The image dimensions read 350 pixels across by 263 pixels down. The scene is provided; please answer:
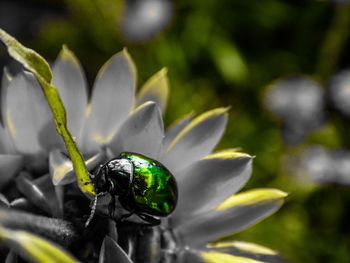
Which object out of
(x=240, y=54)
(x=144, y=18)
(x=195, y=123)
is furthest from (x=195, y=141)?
(x=144, y=18)

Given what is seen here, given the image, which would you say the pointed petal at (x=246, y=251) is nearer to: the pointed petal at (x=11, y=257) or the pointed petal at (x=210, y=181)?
the pointed petal at (x=210, y=181)

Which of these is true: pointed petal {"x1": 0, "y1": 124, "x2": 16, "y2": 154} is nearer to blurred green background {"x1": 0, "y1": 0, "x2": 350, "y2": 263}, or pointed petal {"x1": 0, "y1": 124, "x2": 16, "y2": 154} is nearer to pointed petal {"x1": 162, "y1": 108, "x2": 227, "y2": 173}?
pointed petal {"x1": 162, "y1": 108, "x2": 227, "y2": 173}

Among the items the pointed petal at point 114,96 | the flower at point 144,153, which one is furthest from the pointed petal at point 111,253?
the pointed petal at point 114,96

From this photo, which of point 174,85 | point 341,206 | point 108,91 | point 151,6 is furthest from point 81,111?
point 151,6

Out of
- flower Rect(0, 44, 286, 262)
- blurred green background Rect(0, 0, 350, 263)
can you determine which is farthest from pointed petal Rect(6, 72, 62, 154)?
blurred green background Rect(0, 0, 350, 263)

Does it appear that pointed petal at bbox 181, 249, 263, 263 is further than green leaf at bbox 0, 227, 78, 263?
Yes

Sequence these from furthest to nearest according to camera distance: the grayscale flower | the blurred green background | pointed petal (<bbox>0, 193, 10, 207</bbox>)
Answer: the grayscale flower → the blurred green background → pointed petal (<bbox>0, 193, 10, 207</bbox>)

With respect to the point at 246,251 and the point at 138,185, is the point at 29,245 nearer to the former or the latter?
the point at 138,185

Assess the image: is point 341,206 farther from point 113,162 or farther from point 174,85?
point 113,162
